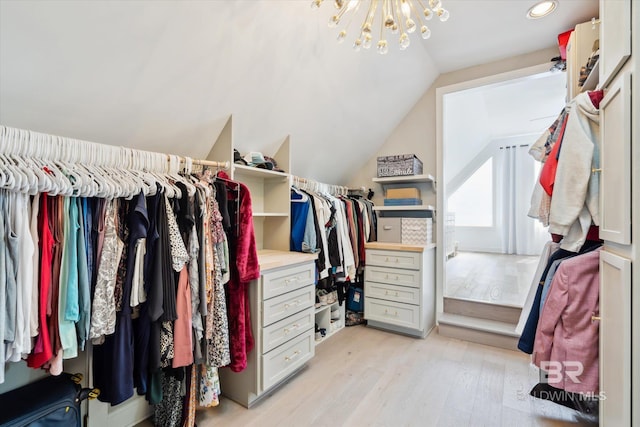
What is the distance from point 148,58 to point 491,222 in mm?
6648

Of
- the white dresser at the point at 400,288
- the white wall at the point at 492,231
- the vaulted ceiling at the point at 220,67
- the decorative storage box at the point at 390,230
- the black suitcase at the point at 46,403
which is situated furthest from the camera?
the white wall at the point at 492,231

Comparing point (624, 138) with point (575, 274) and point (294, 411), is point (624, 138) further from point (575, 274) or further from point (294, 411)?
point (294, 411)

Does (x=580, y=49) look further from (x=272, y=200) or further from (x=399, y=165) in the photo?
(x=272, y=200)

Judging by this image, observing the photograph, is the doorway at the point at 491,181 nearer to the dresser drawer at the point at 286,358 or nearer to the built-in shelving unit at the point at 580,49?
the built-in shelving unit at the point at 580,49

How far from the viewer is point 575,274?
1.33 m

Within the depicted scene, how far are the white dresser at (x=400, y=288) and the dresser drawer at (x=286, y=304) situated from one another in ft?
3.15

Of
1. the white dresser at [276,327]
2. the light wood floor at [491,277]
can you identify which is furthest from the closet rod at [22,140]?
the light wood floor at [491,277]

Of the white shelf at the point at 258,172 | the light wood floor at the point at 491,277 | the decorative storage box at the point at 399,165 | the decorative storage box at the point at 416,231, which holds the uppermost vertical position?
the decorative storage box at the point at 399,165

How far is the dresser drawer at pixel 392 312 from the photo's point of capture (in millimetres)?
2658

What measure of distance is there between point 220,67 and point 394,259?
212cm

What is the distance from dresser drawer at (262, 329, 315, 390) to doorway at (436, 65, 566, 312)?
1.61m

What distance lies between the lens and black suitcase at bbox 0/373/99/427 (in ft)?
3.56

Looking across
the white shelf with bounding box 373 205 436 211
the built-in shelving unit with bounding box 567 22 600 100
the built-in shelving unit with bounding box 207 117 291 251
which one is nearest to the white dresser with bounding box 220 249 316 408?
the built-in shelving unit with bounding box 207 117 291 251

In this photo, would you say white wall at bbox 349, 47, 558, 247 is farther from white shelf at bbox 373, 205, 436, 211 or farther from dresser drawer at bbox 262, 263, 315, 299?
dresser drawer at bbox 262, 263, 315, 299
